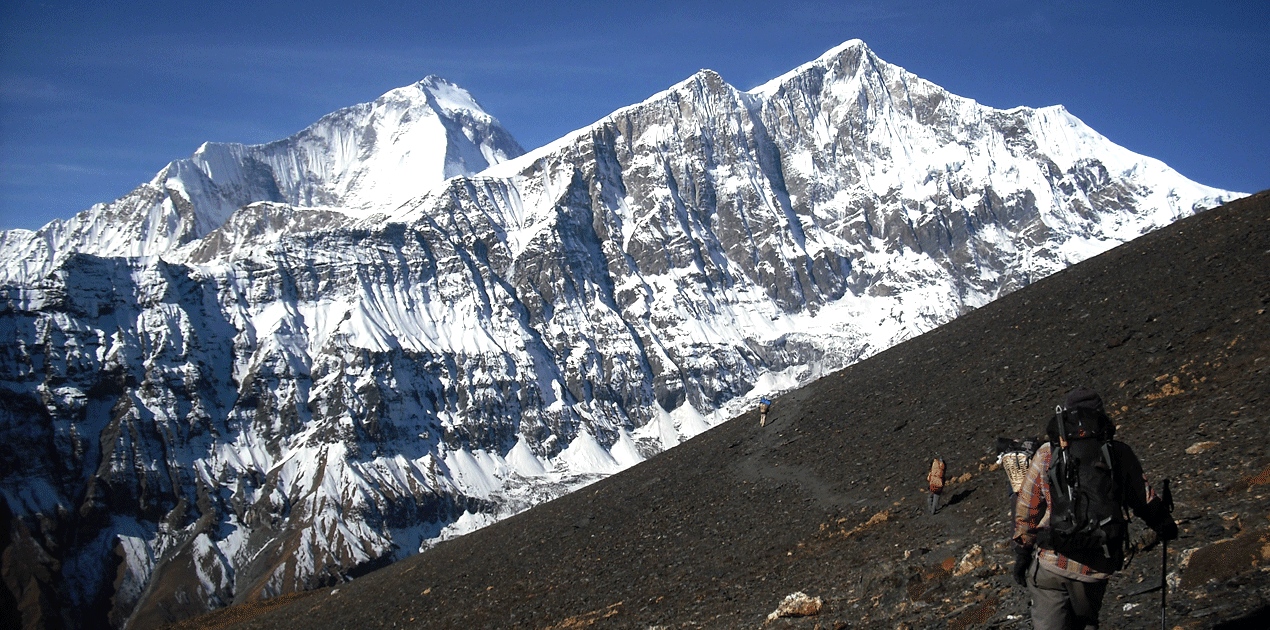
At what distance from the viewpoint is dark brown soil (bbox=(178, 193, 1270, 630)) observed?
1341 centimetres

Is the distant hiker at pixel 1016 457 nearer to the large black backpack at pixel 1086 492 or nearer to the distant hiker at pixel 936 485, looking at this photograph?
the large black backpack at pixel 1086 492

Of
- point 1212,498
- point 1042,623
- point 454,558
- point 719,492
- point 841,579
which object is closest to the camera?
point 1042,623

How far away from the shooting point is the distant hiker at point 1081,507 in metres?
9.10

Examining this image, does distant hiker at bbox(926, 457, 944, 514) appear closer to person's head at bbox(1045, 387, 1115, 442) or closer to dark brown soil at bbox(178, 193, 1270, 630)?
dark brown soil at bbox(178, 193, 1270, 630)

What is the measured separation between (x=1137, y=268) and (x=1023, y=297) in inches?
235

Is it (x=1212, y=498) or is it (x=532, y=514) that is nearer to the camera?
(x=1212, y=498)

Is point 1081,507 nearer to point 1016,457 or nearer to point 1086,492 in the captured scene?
point 1086,492

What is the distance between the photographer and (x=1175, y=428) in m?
18.4

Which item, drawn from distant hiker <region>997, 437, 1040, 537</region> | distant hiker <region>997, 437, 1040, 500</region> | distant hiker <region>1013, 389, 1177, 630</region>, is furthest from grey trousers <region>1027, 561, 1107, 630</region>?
distant hiker <region>997, 437, 1040, 500</region>

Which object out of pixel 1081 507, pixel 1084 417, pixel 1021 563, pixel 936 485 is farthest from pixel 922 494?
pixel 1084 417

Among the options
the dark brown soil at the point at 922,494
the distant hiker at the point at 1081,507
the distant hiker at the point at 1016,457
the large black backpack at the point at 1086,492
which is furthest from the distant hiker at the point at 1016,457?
the dark brown soil at the point at 922,494

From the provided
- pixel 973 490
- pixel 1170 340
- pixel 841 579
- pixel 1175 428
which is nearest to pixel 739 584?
pixel 841 579

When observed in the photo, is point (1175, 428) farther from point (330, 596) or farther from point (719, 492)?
point (330, 596)

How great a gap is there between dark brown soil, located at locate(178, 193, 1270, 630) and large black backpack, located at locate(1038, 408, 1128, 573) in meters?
1.84
